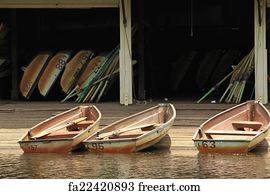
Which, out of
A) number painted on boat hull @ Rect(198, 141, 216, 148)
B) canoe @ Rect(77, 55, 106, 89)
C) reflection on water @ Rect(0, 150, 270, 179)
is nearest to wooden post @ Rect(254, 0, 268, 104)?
reflection on water @ Rect(0, 150, 270, 179)

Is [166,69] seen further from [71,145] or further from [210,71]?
[71,145]

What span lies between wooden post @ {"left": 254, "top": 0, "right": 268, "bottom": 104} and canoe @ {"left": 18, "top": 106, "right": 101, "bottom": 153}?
3.61 meters

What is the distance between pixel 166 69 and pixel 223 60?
182cm

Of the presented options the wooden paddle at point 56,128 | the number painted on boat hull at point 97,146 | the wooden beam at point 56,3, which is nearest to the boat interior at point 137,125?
the number painted on boat hull at point 97,146

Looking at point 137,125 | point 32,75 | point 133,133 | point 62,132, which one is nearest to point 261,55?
point 137,125

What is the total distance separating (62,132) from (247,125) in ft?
11.0

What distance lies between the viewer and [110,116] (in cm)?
1255

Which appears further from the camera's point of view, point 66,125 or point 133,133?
point 66,125

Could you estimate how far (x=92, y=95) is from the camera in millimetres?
14547

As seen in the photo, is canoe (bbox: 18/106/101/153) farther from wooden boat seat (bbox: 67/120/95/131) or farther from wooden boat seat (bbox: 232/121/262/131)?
wooden boat seat (bbox: 232/121/262/131)

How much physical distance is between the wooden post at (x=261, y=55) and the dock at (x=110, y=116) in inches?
23.8

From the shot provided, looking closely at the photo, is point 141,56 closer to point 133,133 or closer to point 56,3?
point 56,3

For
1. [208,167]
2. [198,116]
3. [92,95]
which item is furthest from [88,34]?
[208,167]

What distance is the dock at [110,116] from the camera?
11211 millimetres
